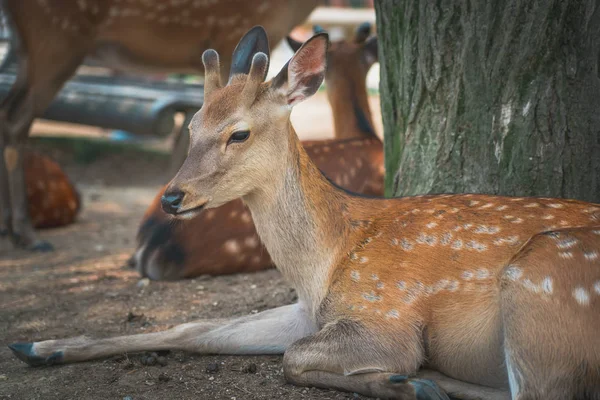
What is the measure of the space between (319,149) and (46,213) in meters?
2.78

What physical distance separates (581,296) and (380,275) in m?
0.86

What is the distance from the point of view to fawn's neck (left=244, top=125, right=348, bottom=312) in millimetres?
4043

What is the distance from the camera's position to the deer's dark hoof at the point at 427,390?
349cm

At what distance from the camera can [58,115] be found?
11.5 m

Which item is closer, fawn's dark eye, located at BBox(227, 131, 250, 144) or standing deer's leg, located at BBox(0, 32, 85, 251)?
fawn's dark eye, located at BBox(227, 131, 250, 144)

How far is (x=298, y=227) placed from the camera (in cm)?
409

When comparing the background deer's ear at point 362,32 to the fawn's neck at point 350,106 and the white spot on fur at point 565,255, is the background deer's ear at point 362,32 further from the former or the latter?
the white spot on fur at point 565,255

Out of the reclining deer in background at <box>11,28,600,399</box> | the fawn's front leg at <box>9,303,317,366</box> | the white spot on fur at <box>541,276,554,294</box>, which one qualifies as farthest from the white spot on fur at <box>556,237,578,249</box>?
the fawn's front leg at <box>9,303,317,366</box>

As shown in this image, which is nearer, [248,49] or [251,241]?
[248,49]

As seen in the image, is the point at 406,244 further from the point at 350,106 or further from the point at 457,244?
the point at 350,106

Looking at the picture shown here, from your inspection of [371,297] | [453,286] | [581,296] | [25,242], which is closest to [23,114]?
[25,242]

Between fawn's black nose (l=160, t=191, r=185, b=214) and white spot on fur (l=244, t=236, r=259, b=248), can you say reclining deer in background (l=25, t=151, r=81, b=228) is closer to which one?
white spot on fur (l=244, t=236, r=259, b=248)

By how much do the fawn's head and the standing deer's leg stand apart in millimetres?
3379

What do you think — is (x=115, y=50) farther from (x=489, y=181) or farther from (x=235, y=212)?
(x=489, y=181)
